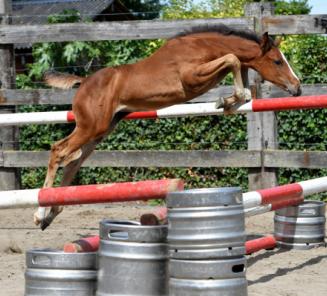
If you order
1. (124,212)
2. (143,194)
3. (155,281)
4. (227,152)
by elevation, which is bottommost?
(124,212)

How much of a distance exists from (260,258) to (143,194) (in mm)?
2344

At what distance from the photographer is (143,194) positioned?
183 inches

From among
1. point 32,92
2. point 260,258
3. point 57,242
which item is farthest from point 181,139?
point 260,258

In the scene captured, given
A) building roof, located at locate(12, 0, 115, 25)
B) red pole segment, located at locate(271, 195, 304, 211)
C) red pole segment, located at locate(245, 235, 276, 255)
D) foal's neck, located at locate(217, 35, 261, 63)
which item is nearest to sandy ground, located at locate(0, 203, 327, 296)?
red pole segment, located at locate(245, 235, 276, 255)

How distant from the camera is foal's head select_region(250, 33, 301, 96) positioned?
7.61 meters

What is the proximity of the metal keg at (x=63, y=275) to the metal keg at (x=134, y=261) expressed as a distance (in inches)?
3.8

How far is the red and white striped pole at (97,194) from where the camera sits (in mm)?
4629

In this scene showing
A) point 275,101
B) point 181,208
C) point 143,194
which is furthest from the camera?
point 275,101

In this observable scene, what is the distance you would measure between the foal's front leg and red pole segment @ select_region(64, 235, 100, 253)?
→ 2.69m

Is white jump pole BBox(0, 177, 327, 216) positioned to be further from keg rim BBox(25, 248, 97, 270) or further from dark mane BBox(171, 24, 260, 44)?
dark mane BBox(171, 24, 260, 44)

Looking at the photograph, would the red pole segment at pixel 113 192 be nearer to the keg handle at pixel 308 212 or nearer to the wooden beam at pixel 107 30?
the keg handle at pixel 308 212

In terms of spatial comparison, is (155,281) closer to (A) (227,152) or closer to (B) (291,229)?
(B) (291,229)

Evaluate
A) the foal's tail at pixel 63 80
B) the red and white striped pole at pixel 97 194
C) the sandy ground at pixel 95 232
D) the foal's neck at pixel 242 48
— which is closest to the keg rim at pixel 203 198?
the red and white striped pole at pixel 97 194

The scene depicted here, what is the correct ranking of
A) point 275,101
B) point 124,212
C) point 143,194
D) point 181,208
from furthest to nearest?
point 124,212 < point 275,101 < point 143,194 < point 181,208
